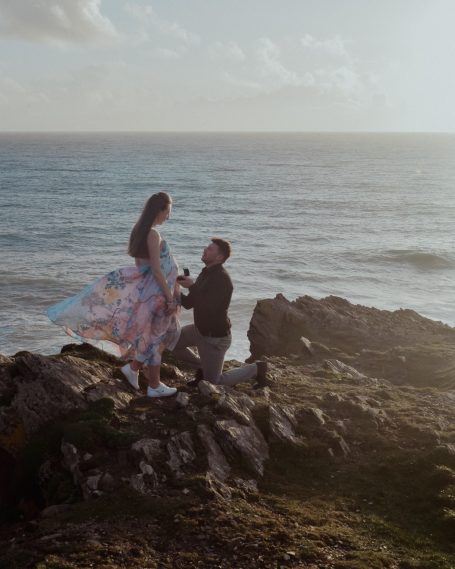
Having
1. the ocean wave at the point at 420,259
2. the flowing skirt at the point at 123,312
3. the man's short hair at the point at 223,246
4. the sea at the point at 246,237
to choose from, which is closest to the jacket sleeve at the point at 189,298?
the flowing skirt at the point at 123,312

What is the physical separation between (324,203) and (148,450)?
68364mm

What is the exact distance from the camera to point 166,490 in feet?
26.7

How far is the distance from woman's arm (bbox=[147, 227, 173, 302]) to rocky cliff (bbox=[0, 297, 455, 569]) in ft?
6.05

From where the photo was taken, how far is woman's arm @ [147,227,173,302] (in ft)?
31.5

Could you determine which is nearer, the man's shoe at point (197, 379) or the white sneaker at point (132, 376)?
the white sneaker at point (132, 376)

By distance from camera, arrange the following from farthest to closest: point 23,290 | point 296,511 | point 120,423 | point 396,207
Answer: point 396,207
point 23,290
point 120,423
point 296,511

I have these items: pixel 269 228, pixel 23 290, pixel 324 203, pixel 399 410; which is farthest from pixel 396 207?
pixel 399 410

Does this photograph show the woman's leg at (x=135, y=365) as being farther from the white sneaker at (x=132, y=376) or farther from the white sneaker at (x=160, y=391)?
the white sneaker at (x=160, y=391)

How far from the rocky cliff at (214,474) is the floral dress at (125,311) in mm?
845

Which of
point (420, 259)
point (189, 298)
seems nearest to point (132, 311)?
point (189, 298)

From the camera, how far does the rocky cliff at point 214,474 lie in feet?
23.6

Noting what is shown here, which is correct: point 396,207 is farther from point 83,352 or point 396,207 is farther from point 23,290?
point 83,352

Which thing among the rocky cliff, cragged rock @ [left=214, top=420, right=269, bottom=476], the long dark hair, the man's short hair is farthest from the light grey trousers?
the long dark hair

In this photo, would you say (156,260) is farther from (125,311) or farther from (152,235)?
(125,311)
